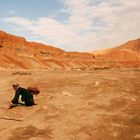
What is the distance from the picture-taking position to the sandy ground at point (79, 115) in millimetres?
7861

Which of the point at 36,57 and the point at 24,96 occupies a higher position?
the point at 36,57

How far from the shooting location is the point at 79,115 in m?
9.50

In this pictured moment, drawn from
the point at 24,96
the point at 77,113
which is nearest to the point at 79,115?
the point at 77,113

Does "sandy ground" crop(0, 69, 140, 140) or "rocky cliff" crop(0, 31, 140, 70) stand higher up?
"rocky cliff" crop(0, 31, 140, 70)

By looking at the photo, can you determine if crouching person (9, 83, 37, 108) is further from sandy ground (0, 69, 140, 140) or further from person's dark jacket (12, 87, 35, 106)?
sandy ground (0, 69, 140, 140)

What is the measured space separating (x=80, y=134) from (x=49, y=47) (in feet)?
203

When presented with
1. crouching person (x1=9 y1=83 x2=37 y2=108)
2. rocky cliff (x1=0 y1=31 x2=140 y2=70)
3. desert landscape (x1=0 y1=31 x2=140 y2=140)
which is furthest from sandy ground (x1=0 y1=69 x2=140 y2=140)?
rocky cliff (x1=0 y1=31 x2=140 y2=70)

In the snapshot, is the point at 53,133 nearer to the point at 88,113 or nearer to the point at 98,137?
the point at 98,137

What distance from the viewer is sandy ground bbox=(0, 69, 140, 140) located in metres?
7.86

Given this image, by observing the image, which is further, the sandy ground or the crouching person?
the crouching person

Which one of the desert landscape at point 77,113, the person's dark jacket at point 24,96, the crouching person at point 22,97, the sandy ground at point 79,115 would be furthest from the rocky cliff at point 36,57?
the person's dark jacket at point 24,96

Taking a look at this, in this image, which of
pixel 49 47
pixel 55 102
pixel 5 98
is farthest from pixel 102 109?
pixel 49 47

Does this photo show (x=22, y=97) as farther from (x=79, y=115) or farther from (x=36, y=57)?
(x=36, y=57)

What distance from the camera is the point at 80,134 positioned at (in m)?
7.79
